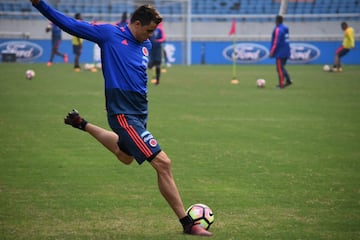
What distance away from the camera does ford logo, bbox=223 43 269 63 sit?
1532 inches

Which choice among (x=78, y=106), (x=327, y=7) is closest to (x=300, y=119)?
(x=78, y=106)

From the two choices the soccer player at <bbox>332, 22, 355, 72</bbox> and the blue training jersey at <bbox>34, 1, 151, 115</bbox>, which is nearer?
the blue training jersey at <bbox>34, 1, 151, 115</bbox>

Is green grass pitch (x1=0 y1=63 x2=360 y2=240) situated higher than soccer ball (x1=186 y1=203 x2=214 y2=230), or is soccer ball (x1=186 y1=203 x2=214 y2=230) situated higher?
soccer ball (x1=186 y1=203 x2=214 y2=230)

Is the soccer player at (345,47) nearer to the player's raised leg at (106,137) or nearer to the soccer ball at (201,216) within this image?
the player's raised leg at (106,137)

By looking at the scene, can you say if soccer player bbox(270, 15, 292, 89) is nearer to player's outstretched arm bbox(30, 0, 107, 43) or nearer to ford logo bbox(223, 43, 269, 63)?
ford logo bbox(223, 43, 269, 63)

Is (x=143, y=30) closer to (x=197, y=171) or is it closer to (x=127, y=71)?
(x=127, y=71)

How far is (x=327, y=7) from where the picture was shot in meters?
43.0

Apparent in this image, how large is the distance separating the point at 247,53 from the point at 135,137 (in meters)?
32.9

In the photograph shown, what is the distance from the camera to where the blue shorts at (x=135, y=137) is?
6.69 metres

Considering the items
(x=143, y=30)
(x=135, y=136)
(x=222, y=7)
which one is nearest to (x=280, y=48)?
(x=143, y=30)

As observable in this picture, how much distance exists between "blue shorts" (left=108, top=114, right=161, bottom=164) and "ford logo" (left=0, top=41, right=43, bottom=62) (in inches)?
1244

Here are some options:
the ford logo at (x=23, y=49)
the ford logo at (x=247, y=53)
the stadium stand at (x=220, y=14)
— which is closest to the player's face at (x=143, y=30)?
the ford logo at (x=23, y=49)

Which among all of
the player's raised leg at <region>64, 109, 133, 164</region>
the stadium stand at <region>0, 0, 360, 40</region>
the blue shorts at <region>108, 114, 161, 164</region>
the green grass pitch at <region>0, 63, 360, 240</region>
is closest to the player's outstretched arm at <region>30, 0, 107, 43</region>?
the blue shorts at <region>108, 114, 161, 164</region>

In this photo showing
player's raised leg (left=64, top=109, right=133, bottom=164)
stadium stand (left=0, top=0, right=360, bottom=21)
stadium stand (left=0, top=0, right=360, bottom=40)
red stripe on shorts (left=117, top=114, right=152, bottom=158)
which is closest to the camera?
red stripe on shorts (left=117, top=114, right=152, bottom=158)
